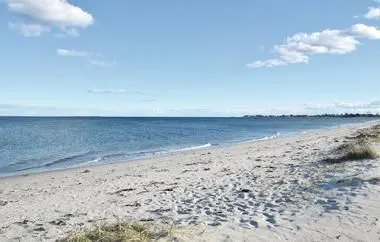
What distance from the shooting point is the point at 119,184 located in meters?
13.4

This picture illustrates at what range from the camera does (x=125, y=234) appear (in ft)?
19.2

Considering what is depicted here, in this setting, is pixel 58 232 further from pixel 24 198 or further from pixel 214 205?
pixel 24 198

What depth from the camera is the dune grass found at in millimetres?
5855

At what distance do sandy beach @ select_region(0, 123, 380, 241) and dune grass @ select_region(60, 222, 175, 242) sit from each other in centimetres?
28

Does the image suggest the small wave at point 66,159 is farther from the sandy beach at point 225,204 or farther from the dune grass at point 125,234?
the dune grass at point 125,234

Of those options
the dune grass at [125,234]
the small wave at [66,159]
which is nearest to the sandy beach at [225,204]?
the dune grass at [125,234]

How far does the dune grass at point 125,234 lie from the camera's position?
19.2ft

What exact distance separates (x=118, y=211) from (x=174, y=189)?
2.57 metres

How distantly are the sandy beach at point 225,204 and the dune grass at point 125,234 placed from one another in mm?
278

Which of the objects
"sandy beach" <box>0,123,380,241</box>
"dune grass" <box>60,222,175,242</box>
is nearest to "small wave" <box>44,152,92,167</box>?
"sandy beach" <box>0,123,380,241</box>

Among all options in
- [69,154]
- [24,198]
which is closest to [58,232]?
[24,198]

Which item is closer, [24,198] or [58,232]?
[58,232]

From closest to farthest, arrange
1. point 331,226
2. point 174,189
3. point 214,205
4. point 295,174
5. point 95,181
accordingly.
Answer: point 331,226
point 214,205
point 174,189
point 295,174
point 95,181

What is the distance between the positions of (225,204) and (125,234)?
331 cm
